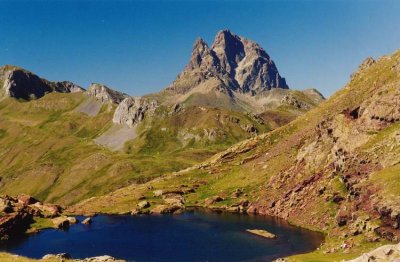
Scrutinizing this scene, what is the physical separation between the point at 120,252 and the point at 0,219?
49210 millimetres

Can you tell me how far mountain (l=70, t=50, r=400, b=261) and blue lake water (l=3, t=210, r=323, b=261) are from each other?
9.58 meters

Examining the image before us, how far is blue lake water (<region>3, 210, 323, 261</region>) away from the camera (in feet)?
355

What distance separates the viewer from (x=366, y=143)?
129625mm

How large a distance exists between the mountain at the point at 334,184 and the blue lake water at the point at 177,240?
958 centimetres

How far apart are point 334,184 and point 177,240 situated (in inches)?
2019

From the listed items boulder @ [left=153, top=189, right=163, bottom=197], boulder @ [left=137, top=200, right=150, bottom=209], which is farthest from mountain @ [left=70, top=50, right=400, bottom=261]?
boulder @ [left=137, top=200, right=150, bottom=209]

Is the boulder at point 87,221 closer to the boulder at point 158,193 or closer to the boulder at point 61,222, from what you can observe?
the boulder at point 61,222

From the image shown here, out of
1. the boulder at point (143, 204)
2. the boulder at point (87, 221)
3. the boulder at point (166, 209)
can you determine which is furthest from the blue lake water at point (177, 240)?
the boulder at point (143, 204)

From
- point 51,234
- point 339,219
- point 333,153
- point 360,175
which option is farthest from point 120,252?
point 333,153

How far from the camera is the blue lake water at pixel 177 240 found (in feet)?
355

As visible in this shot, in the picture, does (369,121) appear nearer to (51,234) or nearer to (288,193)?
(288,193)

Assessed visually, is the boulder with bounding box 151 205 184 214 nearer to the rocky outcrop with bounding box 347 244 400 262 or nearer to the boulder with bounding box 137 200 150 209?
the boulder with bounding box 137 200 150 209

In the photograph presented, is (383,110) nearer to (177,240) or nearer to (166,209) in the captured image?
(177,240)

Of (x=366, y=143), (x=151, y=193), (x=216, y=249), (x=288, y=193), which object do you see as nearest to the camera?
(x=216, y=249)
